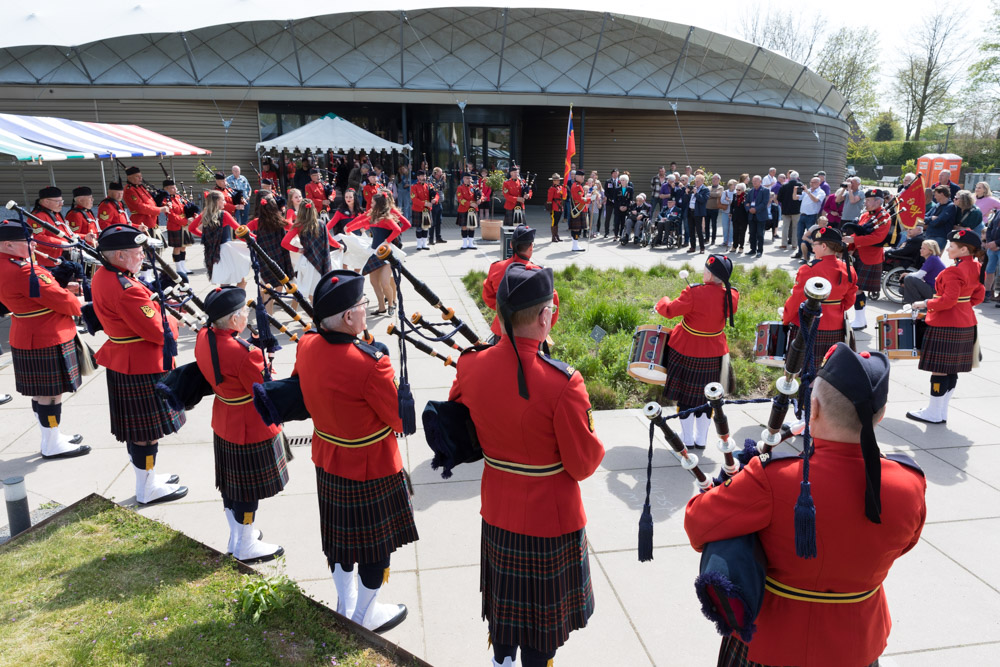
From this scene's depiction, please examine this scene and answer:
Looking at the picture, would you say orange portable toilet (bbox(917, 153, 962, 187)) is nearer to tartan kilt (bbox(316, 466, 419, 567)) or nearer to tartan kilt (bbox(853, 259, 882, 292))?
tartan kilt (bbox(853, 259, 882, 292))

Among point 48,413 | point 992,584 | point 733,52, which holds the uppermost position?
point 733,52

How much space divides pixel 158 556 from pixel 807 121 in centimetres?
2855

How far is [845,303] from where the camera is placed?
5.95 metres

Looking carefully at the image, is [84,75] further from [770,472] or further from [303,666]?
[770,472]

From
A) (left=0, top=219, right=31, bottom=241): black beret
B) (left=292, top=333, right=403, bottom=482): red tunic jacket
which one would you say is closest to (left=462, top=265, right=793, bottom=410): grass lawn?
(left=292, top=333, right=403, bottom=482): red tunic jacket

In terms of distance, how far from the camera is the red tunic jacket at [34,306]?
208 inches

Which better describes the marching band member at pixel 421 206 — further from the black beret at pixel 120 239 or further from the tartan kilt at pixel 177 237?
the black beret at pixel 120 239

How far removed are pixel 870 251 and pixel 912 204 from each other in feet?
7.26

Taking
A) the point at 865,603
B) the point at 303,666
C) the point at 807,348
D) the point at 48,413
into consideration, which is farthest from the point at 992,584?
the point at 48,413

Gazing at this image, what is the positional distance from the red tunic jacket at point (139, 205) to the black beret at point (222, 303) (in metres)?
10.8

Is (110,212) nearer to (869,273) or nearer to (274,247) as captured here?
(274,247)

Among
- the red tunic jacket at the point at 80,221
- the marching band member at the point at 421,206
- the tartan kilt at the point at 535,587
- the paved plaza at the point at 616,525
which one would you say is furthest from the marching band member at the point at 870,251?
the red tunic jacket at the point at 80,221

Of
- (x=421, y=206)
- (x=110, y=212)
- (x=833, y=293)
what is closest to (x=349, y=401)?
(x=833, y=293)

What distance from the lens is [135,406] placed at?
15.2 feet
